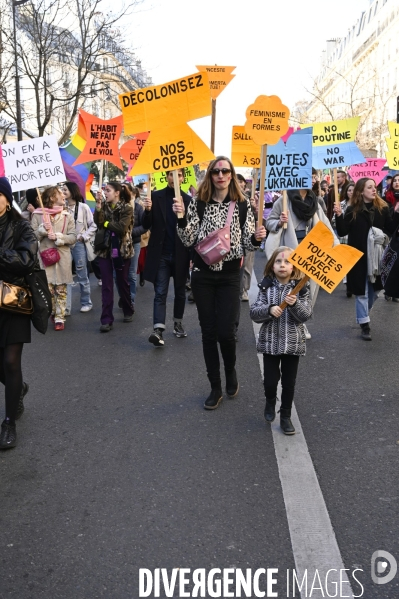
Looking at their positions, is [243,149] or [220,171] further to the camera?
[243,149]

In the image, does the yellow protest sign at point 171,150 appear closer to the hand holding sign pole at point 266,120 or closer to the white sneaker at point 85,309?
the hand holding sign pole at point 266,120

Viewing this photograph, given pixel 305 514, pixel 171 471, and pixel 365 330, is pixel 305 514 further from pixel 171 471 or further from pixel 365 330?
pixel 365 330

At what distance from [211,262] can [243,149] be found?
478 cm

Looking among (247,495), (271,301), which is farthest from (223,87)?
(247,495)

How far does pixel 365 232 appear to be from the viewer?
7.41 metres

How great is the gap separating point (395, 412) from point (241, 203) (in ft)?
6.53

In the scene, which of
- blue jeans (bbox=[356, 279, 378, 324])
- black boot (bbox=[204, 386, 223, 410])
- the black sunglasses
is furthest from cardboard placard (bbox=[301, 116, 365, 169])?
black boot (bbox=[204, 386, 223, 410])

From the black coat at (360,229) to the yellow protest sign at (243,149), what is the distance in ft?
7.22

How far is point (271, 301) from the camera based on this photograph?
15.0ft

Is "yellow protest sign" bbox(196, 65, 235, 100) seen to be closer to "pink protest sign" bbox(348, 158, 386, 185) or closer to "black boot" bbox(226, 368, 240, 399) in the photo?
"pink protest sign" bbox(348, 158, 386, 185)

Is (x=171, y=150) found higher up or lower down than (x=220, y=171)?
higher up

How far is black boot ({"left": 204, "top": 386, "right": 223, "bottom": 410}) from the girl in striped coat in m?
0.49

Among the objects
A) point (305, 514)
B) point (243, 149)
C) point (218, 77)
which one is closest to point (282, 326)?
point (305, 514)

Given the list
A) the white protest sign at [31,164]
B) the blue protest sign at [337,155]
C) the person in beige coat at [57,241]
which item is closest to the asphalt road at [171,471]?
the person in beige coat at [57,241]
